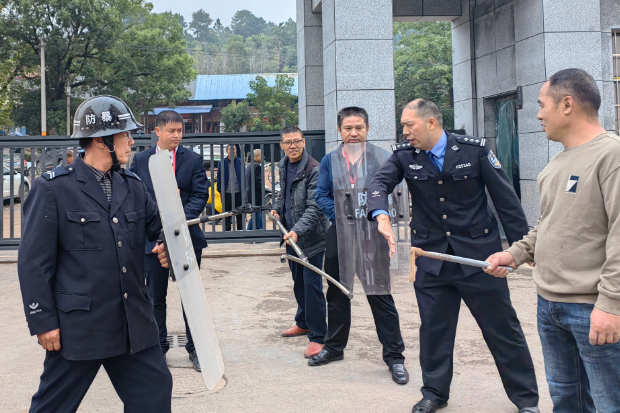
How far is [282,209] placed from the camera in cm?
577

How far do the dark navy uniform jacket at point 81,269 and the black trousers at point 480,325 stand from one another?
6.18ft

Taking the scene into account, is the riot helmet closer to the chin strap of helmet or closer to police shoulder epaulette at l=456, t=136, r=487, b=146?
the chin strap of helmet

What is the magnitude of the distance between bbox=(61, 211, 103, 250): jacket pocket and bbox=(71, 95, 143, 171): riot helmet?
1.13ft

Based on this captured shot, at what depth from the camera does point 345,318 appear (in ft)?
16.9

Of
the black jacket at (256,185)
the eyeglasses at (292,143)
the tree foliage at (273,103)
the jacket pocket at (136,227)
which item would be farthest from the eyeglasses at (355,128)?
the tree foliage at (273,103)

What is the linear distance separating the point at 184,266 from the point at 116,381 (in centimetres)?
65

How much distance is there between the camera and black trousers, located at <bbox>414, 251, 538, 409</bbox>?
13.1ft

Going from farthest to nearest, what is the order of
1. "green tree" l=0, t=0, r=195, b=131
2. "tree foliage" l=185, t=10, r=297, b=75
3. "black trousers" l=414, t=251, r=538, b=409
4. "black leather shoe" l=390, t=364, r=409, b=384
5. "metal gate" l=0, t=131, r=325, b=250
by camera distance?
1. "tree foliage" l=185, t=10, r=297, b=75
2. "green tree" l=0, t=0, r=195, b=131
3. "metal gate" l=0, t=131, r=325, b=250
4. "black leather shoe" l=390, t=364, r=409, b=384
5. "black trousers" l=414, t=251, r=538, b=409

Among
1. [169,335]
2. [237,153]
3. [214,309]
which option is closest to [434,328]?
[169,335]

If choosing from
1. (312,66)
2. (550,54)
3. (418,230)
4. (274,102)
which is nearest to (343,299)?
(418,230)

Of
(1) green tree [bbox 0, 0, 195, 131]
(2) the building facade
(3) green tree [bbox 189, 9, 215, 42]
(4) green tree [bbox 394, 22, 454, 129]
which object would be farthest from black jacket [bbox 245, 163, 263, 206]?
(3) green tree [bbox 189, 9, 215, 42]

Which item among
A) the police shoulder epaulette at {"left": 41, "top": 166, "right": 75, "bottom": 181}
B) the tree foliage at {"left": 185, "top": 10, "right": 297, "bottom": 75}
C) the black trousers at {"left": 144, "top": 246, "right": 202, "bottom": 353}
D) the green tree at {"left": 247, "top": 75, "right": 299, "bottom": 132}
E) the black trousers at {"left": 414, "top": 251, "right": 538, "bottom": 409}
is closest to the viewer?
the police shoulder epaulette at {"left": 41, "top": 166, "right": 75, "bottom": 181}

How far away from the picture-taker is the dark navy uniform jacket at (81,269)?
2.86 m

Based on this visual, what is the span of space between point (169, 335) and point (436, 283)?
9.78 feet
